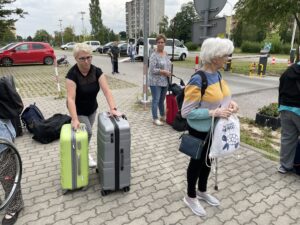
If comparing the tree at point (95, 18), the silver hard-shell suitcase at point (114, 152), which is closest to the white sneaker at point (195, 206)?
the silver hard-shell suitcase at point (114, 152)

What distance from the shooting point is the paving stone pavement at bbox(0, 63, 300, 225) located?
2.85 meters

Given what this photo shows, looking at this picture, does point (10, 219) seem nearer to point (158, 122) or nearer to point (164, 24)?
point (158, 122)

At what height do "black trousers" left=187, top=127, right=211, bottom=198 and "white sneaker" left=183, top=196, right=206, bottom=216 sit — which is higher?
"black trousers" left=187, top=127, right=211, bottom=198

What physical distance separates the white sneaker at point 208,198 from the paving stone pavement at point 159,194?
6cm

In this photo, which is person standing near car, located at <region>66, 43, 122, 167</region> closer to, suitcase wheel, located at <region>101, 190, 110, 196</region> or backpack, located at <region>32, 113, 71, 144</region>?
suitcase wheel, located at <region>101, 190, 110, 196</region>

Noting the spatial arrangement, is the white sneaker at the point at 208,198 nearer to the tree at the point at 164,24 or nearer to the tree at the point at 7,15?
the tree at the point at 7,15

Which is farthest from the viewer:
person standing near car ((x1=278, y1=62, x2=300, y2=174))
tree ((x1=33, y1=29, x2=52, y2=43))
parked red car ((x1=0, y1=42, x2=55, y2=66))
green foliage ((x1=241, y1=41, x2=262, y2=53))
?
tree ((x1=33, y1=29, x2=52, y2=43))

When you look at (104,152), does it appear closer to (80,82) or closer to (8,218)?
(80,82)

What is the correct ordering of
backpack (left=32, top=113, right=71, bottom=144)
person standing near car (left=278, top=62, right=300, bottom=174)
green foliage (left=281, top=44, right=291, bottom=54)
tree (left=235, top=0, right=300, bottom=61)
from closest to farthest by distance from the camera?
person standing near car (left=278, top=62, right=300, bottom=174) < backpack (left=32, top=113, right=71, bottom=144) < tree (left=235, top=0, right=300, bottom=61) < green foliage (left=281, top=44, right=291, bottom=54)

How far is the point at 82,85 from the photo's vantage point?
3.12 metres

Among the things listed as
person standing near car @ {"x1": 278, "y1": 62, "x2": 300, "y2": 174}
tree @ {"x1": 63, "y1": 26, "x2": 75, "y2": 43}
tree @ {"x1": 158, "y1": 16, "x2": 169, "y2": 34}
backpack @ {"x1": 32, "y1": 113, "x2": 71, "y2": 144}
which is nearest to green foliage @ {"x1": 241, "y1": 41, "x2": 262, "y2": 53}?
tree @ {"x1": 158, "y1": 16, "x2": 169, "y2": 34}

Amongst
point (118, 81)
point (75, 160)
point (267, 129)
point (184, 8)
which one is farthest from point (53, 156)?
point (184, 8)

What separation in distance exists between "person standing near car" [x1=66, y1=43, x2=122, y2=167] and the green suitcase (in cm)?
12

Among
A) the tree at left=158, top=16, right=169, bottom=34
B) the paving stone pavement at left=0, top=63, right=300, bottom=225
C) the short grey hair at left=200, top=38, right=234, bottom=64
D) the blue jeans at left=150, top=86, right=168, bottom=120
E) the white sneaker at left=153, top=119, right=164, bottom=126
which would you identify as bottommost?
the paving stone pavement at left=0, top=63, right=300, bottom=225
